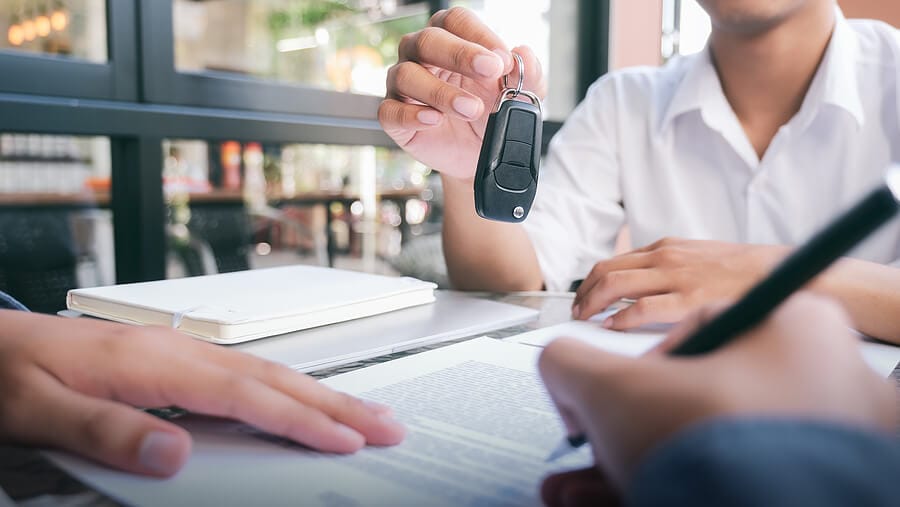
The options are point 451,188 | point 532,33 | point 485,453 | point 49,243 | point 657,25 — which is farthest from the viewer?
point 49,243

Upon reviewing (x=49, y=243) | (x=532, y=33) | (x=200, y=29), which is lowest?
(x=49, y=243)

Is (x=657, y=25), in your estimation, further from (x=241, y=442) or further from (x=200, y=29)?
(x=200, y=29)

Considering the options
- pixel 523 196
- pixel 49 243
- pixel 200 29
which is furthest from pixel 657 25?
pixel 200 29

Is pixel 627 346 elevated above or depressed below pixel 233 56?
below

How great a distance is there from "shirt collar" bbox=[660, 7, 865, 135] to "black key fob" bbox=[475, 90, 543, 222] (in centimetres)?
51

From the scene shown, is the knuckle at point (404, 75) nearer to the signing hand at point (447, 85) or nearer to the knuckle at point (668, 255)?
the signing hand at point (447, 85)

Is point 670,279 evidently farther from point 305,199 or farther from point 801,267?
point 305,199

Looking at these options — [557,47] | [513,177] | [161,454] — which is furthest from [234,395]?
[557,47]

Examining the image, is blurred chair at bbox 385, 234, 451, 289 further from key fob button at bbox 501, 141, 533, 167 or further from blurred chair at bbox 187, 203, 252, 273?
blurred chair at bbox 187, 203, 252, 273

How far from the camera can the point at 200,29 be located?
5.30m

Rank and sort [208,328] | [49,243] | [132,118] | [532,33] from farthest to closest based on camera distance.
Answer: [49,243] → [532,33] → [132,118] → [208,328]

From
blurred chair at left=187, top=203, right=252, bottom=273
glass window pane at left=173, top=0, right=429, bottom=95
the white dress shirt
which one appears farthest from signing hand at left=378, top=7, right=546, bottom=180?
glass window pane at left=173, top=0, right=429, bottom=95

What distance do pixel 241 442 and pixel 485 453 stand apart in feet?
0.39

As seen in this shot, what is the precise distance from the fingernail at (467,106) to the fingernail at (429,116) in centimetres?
5
